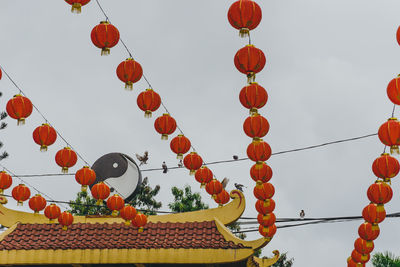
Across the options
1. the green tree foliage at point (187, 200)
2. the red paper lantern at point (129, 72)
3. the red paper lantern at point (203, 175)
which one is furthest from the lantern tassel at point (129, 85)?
the green tree foliage at point (187, 200)

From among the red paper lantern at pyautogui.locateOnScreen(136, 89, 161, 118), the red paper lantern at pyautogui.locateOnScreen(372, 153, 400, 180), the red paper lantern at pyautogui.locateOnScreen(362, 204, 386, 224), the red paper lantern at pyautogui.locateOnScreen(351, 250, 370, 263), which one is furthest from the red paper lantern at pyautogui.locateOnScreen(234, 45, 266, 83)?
the red paper lantern at pyautogui.locateOnScreen(351, 250, 370, 263)

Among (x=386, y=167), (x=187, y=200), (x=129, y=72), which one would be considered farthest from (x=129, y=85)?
(x=187, y=200)

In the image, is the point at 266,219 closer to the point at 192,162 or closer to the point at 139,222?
the point at 192,162

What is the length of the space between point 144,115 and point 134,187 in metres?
4.66

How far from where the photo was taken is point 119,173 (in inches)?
605

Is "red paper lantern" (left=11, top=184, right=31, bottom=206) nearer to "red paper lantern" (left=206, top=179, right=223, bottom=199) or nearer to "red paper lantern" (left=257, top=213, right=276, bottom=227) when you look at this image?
"red paper lantern" (left=206, top=179, right=223, bottom=199)

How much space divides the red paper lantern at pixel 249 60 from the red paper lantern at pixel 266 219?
582 centimetres

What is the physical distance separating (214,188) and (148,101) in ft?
12.9

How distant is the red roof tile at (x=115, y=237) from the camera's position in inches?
483

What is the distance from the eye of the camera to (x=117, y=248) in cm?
1230

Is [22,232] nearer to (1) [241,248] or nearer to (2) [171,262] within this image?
(2) [171,262]

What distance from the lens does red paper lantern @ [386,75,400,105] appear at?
26.2 feet

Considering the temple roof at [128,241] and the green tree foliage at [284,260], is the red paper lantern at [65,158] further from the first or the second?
the green tree foliage at [284,260]

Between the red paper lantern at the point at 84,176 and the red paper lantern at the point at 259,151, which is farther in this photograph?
the red paper lantern at the point at 84,176
